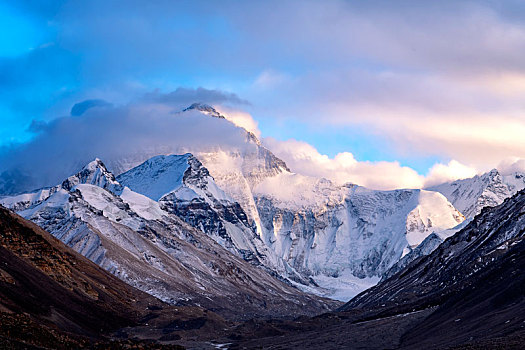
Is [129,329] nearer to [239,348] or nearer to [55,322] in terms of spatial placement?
[239,348]

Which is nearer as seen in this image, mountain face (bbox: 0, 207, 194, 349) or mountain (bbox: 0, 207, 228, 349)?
mountain face (bbox: 0, 207, 194, 349)

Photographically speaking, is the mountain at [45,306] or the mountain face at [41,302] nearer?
the mountain face at [41,302]

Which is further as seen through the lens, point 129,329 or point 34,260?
point 129,329

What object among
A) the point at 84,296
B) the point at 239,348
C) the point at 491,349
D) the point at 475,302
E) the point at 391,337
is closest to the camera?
the point at 491,349

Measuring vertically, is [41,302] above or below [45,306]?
above

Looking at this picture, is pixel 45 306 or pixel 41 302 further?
pixel 41 302

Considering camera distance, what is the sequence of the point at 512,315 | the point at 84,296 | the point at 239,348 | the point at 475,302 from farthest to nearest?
1. the point at 84,296
2. the point at 239,348
3. the point at 475,302
4. the point at 512,315

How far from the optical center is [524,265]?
135125 mm

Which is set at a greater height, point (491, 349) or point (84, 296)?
point (84, 296)

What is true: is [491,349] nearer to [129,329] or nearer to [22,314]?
[22,314]

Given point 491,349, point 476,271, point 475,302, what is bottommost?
point 491,349

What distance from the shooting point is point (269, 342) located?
171 metres

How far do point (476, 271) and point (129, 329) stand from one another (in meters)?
→ 83.9

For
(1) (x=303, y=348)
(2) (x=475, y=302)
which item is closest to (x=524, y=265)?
(2) (x=475, y=302)
